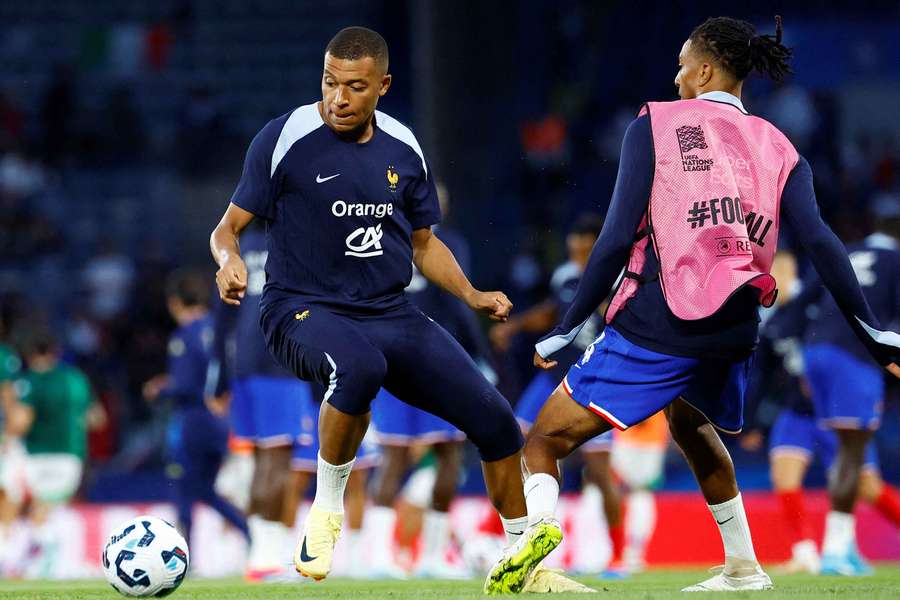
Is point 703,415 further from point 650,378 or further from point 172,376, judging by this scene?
point 172,376

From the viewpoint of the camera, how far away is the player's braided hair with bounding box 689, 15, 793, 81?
594 cm

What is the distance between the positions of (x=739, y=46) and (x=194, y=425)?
20.7 ft

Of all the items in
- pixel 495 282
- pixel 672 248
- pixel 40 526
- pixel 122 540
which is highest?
pixel 672 248

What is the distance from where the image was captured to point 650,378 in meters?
5.74

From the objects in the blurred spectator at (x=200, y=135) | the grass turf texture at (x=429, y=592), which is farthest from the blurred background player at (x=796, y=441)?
the blurred spectator at (x=200, y=135)

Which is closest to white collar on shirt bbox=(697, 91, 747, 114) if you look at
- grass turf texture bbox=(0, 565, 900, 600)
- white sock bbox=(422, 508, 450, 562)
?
grass turf texture bbox=(0, 565, 900, 600)

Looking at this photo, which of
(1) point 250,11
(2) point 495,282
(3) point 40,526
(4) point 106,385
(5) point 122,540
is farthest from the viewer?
(1) point 250,11

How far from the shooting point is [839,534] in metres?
9.40

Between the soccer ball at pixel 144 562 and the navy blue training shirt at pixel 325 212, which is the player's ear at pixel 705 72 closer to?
the navy blue training shirt at pixel 325 212

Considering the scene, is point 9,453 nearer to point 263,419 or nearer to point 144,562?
point 263,419

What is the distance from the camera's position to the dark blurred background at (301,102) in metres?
18.2

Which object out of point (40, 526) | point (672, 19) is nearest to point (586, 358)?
point (40, 526)

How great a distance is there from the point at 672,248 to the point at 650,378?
1.67 ft

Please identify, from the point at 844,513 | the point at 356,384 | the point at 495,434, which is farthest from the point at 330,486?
the point at 844,513
